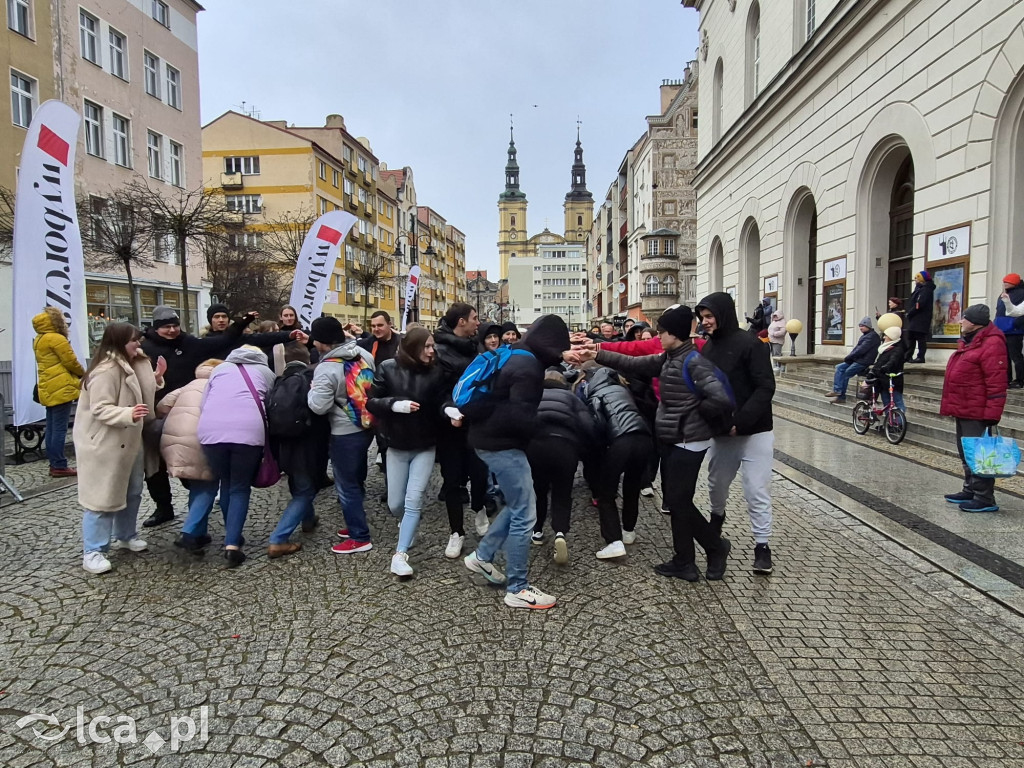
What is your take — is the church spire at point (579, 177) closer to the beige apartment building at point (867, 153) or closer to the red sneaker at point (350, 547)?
the beige apartment building at point (867, 153)

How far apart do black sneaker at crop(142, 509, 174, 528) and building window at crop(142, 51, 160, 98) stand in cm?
2708

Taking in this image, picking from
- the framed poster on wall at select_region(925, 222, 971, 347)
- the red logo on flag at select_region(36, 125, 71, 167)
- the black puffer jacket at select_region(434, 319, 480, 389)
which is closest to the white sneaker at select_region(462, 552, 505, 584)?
the black puffer jacket at select_region(434, 319, 480, 389)

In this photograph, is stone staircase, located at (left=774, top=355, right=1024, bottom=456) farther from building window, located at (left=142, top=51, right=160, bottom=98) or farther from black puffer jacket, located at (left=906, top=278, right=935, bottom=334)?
building window, located at (left=142, top=51, right=160, bottom=98)

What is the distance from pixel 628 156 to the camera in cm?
7181

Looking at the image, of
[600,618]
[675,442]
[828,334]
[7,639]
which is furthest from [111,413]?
[828,334]

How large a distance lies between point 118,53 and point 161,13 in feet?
13.3

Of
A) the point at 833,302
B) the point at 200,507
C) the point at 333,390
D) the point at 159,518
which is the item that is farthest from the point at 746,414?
the point at 833,302

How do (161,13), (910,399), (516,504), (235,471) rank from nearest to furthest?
(516,504), (235,471), (910,399), (161,13)

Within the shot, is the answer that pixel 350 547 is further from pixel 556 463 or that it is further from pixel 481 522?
pixel 556 463

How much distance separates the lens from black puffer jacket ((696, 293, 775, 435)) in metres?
4.54

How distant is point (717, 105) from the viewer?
2770cm

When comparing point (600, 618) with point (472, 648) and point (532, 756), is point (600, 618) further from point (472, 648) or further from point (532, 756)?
point (532, 756)

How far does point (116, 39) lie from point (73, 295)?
921 inches

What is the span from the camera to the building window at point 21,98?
66.5ft
